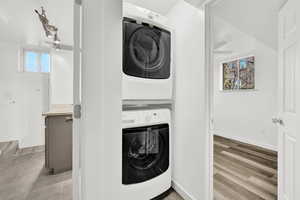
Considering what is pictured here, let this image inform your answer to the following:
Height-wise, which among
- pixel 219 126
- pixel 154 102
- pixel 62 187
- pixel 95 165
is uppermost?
pixel 154 102

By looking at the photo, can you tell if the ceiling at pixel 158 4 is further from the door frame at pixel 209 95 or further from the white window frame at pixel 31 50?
the white window frame at pixel 31 50

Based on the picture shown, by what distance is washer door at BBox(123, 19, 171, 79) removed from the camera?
1297mm

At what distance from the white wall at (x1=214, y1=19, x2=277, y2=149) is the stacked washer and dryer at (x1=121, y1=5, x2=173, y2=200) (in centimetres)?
210

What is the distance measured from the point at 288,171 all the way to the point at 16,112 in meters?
5.10

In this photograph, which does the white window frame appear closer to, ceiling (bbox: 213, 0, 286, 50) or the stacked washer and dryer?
the stacked washer and dryer

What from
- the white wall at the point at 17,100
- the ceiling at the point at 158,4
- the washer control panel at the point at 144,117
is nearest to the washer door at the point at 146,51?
the washer control panel at the point at 144,117

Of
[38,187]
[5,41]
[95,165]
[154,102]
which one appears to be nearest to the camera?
[95,165]

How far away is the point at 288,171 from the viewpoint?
3.93 ft

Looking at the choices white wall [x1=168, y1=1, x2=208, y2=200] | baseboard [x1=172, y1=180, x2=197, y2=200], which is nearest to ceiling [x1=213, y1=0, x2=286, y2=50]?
white wall [x1=168, y1=1, x2=208, y2=200]

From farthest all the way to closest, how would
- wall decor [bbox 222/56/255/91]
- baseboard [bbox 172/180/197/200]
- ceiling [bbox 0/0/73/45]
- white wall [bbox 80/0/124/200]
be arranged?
wall decor [bbox 222/56/255/91] → ceiling [bbox 0/0/73/45] → baseboard [bbox 172/180/197/200] → white wall [bbox 80/0/124/200]

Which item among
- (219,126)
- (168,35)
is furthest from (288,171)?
(219,126)

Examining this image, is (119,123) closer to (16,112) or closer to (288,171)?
(288,171)

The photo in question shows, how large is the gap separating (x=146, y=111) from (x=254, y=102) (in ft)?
10.3

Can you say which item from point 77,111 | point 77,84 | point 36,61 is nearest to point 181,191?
point 77,111
